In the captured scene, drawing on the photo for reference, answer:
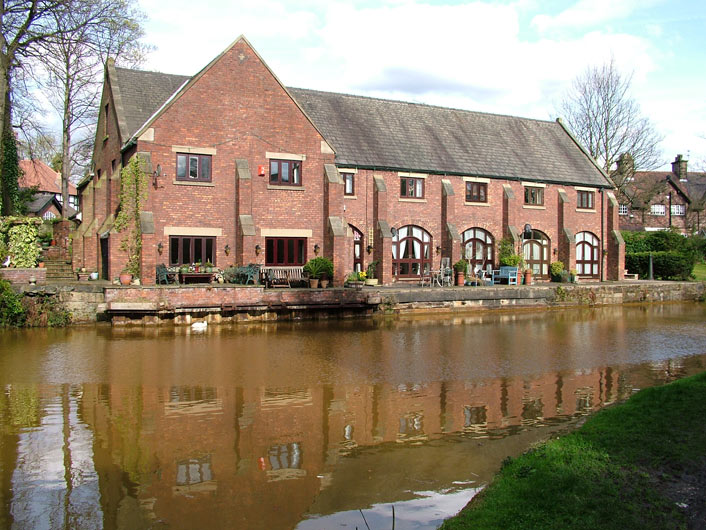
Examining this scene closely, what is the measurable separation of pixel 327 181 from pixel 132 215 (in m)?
7.79

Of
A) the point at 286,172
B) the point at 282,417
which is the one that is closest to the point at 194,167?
the point at 286,172

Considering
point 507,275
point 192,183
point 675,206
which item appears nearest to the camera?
point 192,183

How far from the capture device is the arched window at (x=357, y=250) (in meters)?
27.5

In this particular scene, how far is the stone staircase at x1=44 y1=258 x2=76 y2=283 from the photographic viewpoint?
2444cm

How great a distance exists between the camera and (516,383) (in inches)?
453

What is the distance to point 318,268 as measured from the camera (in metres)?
23.3

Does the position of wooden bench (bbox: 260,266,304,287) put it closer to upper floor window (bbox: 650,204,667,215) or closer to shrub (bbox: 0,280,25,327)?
shrub (bbox: 0,280,25,327)

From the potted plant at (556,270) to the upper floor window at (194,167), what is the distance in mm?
18268

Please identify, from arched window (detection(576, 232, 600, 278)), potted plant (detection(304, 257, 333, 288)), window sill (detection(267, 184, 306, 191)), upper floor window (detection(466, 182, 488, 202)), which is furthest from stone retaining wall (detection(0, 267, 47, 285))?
arched window (detection(576, 232, 600, 278))

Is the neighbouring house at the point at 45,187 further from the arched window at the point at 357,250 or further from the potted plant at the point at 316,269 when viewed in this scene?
the potted plant at the point at 316,269

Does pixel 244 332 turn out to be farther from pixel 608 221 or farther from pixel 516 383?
pixel 608 221

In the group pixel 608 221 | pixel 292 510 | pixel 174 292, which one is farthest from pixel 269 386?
pixel 608 221

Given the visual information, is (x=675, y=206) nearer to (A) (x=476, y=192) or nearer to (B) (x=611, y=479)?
(A) (x=476, y=192)

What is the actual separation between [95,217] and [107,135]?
3.73m
